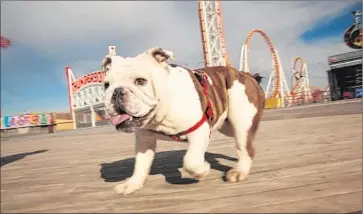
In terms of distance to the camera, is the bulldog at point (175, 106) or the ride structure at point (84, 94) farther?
the ride structure at point (84, 94)

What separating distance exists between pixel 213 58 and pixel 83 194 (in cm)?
3791

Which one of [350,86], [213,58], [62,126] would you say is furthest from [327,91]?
[62,126]

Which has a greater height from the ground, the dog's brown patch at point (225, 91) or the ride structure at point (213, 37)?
the ride structure at point (213, 37)

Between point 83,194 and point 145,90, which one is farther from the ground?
point 145,90

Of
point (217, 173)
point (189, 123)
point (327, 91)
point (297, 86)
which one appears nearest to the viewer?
point (189, 123)

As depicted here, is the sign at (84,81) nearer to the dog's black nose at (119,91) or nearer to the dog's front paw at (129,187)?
the dog's front paw at (129,187)

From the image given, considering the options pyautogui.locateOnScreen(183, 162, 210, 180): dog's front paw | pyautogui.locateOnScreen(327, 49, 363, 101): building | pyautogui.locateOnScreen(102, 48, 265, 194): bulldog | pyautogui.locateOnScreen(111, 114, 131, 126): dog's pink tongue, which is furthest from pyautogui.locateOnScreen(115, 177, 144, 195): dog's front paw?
pyautogui.locateOnScreen(327, 49, 363, 101): building

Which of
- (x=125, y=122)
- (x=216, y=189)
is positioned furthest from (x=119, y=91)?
(x=216, y=189)

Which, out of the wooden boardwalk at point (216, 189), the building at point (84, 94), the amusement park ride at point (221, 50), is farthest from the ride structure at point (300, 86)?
the wooden boardwalk at point (216, 189)

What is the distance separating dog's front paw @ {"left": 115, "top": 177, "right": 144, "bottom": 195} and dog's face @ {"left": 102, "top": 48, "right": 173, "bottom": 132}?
51 centimetres

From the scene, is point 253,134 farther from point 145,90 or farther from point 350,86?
point 350,86

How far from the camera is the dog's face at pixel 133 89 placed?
2.06m

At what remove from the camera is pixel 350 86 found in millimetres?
32719

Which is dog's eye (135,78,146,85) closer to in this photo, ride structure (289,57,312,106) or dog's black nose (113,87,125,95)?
Result: dog's black nose (113,87,125,95)
